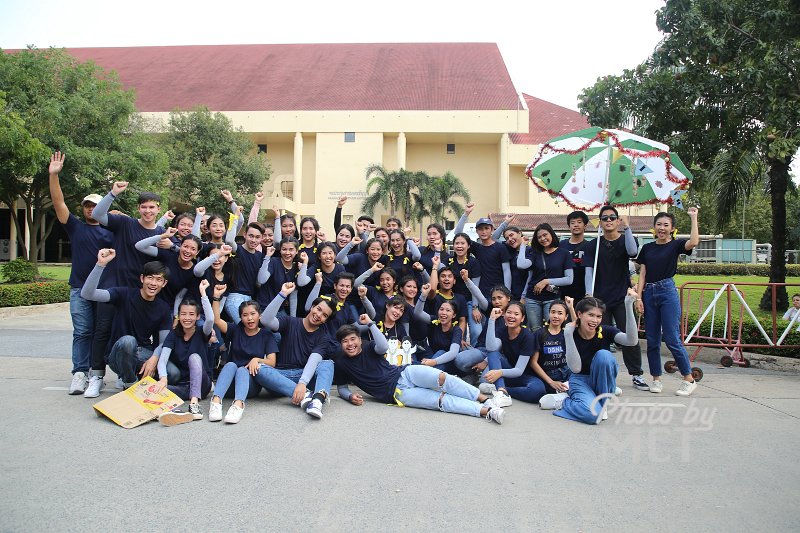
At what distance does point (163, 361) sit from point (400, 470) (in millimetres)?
2550

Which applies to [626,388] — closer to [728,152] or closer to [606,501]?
[606,501]

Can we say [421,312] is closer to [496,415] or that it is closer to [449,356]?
[449,356]

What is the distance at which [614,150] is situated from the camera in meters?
7.05

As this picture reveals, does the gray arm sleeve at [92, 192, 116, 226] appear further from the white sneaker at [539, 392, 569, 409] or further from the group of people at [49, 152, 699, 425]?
the white sneaker at [539, 392, 569, 409]

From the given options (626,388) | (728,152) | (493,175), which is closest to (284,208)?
(493,175)

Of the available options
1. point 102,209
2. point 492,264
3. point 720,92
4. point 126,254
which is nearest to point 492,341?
point 492,264

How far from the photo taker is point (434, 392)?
18.1ft

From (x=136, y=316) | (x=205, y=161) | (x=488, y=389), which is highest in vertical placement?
(x=205, y=161)

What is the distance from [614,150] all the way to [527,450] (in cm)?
415

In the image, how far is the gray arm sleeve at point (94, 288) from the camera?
5.34m

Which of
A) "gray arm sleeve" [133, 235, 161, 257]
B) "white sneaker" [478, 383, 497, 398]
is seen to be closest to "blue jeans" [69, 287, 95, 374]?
"gray arm sleeve" [133, 235, 161, 257]

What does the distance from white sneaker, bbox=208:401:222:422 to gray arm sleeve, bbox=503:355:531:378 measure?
8.76 ft

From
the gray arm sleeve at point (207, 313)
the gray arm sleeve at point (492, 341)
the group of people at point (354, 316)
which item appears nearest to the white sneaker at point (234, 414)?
the group of people at point (354, 316)

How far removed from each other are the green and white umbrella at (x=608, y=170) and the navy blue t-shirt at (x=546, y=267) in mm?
803
